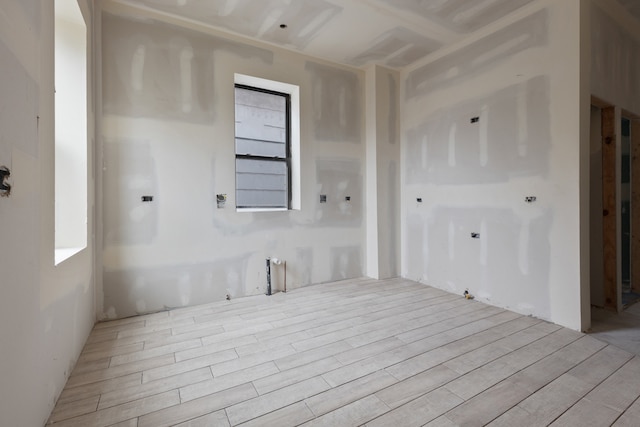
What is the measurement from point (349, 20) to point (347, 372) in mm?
3251

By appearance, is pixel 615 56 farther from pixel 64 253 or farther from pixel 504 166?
pixel 64 253

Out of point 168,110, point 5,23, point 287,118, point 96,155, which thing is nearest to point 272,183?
point 287,118

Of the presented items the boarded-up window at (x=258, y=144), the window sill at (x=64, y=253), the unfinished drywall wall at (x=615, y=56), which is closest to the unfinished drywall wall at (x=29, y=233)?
the window sill at (x=64, y=253)

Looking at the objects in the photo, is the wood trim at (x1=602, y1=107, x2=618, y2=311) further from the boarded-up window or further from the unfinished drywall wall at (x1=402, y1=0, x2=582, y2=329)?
the boarded-up window

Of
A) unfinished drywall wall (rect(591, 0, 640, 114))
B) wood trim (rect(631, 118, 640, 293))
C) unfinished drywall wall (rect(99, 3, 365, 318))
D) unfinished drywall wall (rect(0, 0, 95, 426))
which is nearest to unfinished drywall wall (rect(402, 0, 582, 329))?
unfinished drywall wall (rect(591, 0, 640, 114))

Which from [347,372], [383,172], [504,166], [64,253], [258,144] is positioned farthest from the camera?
[258,144]

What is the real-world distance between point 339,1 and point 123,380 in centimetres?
346

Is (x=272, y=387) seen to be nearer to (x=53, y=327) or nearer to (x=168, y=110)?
(x=53, y=327)

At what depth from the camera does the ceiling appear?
280 cm

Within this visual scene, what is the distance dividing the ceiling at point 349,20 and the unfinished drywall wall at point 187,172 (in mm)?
219

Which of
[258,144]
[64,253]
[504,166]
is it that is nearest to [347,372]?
[64,253]

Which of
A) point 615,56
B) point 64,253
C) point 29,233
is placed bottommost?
point 64,253

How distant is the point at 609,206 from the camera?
295 centimetres

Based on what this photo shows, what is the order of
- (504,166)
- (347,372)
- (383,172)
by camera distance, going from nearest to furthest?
(347,372)
(504,166)
(383,172)
